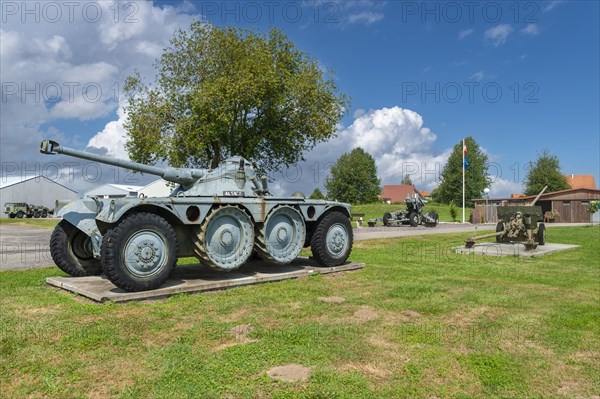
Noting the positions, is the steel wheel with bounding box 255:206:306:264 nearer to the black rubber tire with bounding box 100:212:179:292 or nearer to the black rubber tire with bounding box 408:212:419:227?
the black rubber tire with bounding box 100:212:179:292

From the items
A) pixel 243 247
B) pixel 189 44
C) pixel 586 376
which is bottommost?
pixel 586 376

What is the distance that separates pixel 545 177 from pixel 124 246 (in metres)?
70.4

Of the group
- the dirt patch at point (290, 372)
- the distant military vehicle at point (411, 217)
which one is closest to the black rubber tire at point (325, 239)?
the dirt patch at point (290, 372)

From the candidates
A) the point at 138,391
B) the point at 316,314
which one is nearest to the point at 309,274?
A: the point at 316,314

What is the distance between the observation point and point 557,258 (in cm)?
1353

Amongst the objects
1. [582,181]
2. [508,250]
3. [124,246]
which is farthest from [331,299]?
[582,181]

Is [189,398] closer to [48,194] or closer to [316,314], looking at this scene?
[316,314]

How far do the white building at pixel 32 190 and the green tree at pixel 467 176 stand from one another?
2265 inches

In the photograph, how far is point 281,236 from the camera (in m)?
8.99

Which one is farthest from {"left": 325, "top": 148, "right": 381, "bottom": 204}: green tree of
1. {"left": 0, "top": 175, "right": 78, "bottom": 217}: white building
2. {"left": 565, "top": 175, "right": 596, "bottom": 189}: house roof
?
{"left": 0, "top": 175, "right": 78, "bottom": 217}: white building

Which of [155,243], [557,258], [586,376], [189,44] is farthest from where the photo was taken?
[189,44]

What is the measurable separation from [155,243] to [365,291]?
11.3 feet

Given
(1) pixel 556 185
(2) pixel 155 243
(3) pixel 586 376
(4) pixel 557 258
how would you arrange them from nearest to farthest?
(3) pixel 586 376 → (2) pixel 155 243 → (4) pixel 557 258 → (1) pixel 556 185

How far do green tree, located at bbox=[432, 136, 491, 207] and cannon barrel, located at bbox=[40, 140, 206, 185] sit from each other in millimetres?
72983
